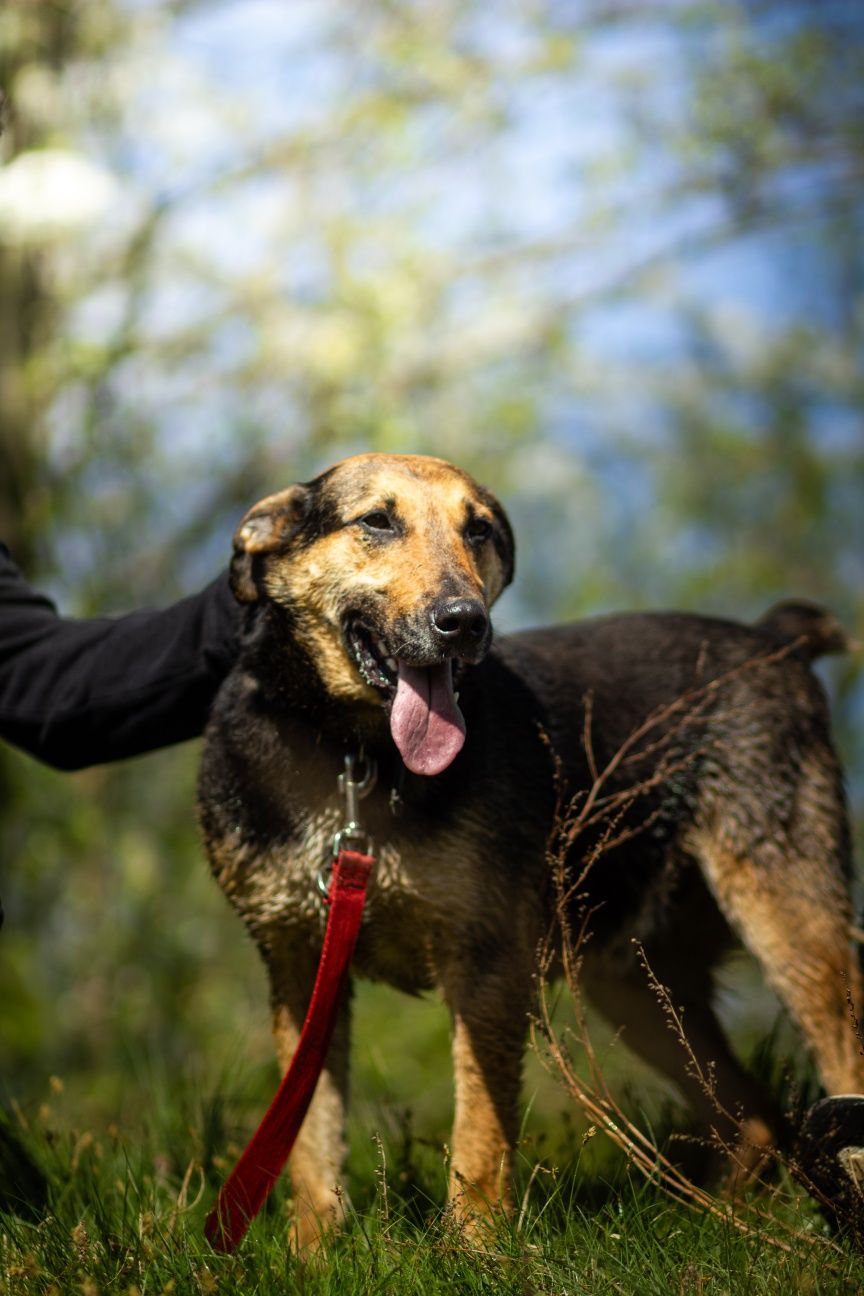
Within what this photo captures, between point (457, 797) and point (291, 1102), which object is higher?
point (457, 797)

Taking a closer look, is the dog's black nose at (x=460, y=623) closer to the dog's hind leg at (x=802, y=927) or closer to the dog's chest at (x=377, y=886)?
the dog's chest at (x=377, y=886)

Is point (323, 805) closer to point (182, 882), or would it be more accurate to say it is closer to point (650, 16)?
point (182, 882)

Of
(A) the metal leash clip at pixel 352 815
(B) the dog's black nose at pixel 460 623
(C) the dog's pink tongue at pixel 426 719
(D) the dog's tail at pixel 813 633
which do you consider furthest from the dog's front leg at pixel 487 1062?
(D) the dog's tail at pixel 813 633

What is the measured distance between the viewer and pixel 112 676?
3494 mm

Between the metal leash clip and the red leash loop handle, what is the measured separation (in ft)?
0.41

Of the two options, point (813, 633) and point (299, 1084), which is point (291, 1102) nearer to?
point (299, 1084)

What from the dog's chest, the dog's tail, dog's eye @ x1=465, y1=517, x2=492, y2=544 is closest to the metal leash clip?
the dog's chest

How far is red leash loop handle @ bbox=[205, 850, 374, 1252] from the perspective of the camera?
9.42 feet

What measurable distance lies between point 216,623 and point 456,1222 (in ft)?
5.34

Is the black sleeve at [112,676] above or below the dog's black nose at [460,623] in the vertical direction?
below

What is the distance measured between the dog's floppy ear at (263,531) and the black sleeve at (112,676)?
16 cm

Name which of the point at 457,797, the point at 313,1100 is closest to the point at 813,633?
the point at 457,797

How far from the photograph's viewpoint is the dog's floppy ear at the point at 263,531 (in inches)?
131

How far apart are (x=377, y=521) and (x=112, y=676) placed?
2.72 feet
